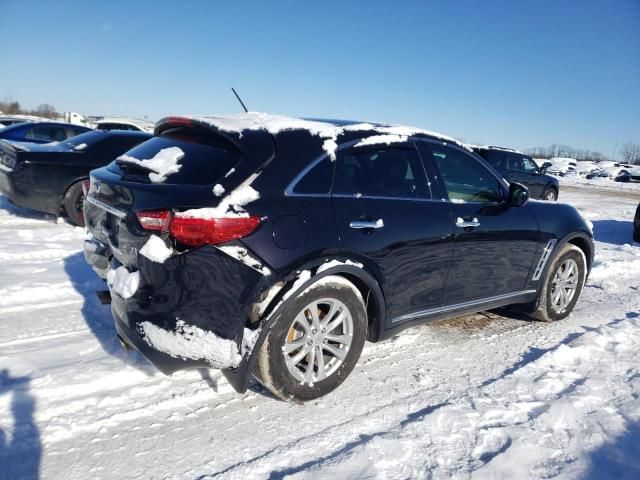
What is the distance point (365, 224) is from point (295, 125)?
0.77m

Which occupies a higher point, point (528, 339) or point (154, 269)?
point (154, 269)

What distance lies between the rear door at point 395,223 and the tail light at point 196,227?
663mm

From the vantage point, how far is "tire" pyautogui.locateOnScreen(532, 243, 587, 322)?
4.34 meters

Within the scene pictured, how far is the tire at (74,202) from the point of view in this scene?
6.99 meters

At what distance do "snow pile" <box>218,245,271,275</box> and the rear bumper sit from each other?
2 cm

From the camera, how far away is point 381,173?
3.13m

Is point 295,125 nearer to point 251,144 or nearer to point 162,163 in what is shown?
point 251,144

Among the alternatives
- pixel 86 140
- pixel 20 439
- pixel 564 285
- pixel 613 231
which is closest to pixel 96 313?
pixel 20 439

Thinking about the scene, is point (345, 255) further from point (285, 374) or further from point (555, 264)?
point (555, 264)

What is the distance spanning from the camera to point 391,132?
3.28m

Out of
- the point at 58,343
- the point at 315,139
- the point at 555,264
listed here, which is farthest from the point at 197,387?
the point at 555,264

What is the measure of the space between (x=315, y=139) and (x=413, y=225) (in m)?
0.88

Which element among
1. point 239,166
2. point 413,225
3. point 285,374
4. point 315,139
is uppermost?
point 315,139

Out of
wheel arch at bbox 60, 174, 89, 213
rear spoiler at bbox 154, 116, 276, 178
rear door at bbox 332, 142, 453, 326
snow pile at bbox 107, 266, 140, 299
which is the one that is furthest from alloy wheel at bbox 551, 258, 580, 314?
wheel arch at bbox 60, 174, 89, 213
